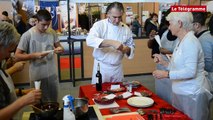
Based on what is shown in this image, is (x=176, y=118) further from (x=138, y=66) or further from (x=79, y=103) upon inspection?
(x=138, y=66)

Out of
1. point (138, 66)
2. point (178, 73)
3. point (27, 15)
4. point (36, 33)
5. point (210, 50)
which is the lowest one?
point (138, 66)

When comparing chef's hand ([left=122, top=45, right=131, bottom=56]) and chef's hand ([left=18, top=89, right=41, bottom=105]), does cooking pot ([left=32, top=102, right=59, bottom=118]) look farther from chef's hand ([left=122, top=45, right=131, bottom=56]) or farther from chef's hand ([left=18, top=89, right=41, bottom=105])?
chef's hand ([left=122, top=45, right=131, bottom=56])

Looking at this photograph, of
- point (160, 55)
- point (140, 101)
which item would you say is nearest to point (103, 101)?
point (140, 101)

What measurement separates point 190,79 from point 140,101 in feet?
1.55

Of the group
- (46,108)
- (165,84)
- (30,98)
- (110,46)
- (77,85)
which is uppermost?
(110,46)

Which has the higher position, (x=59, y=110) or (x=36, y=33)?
(x=36, y=33)

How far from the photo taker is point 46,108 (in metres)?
1.55

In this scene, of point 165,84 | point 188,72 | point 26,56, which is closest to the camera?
point 188,72

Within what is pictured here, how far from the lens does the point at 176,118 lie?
5.48 ft

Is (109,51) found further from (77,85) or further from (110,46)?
(77,85)

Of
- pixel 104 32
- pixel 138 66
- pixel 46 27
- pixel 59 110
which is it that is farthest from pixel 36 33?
pixel 138 66

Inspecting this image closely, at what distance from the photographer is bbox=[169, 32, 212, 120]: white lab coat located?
6.28ft

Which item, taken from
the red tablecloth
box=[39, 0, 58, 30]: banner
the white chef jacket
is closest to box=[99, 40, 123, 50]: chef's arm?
the white chef jacket

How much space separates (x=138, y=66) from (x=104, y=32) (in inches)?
113
